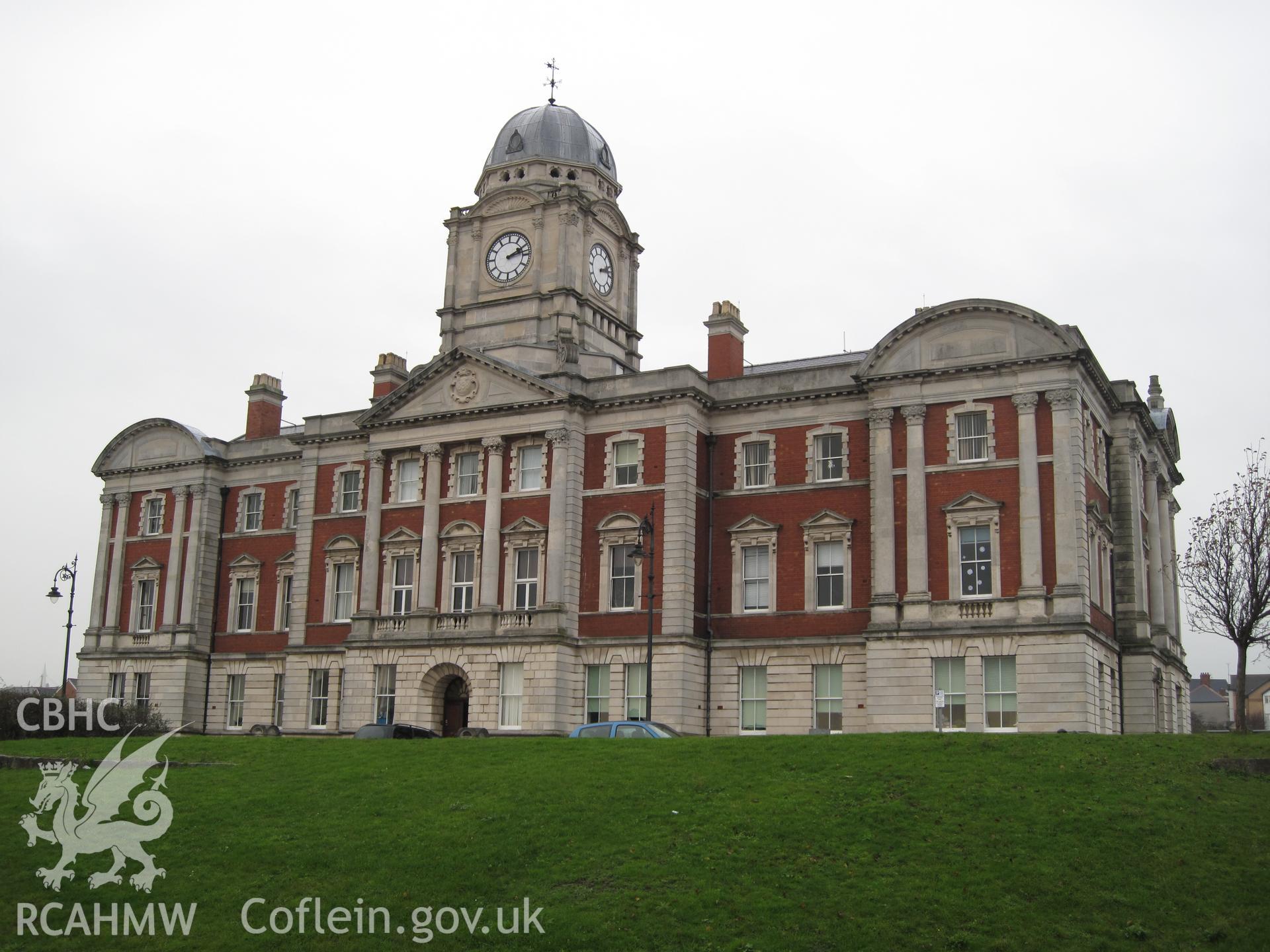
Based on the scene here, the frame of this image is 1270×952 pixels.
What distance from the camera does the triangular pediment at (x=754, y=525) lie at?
163ft

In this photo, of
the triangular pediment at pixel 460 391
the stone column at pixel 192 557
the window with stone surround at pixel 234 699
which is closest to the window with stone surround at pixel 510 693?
the triangular pediment at pixel 460 391

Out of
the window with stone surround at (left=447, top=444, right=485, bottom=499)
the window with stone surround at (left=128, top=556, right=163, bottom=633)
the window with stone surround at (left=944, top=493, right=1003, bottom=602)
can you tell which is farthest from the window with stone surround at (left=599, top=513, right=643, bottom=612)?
the window with stone surround at (left=128, top=556, right=163, bottom=633)

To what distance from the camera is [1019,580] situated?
4425 centimetres

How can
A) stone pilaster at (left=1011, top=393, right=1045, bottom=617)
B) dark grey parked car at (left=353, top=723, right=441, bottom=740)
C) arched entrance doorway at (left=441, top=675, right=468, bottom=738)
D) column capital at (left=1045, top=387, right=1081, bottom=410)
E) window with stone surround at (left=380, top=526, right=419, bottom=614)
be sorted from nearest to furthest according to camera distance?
dark grey parked car at (left=353, top=723, right=441, bottom=740)
stone pilaster at (left=1011, top=393, right=1045, bottom=617)
column capital at (left=1045, top=387, right=1081, bottom=410)
arched entrance doorway at (left=441, top=675, right=468, bottom=738)
window with stone surround at (left=380, top=526, right=419, bottom=614)

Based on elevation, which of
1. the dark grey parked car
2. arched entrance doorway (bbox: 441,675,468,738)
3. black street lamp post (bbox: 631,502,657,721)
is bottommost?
the dark grey parked car

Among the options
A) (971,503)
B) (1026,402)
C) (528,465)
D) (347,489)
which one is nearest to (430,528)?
(528,465)

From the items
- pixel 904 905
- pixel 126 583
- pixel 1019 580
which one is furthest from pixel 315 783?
pixel 126 583

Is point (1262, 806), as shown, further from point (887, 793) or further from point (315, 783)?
point (315, 783)

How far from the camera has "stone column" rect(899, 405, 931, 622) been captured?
148 ft

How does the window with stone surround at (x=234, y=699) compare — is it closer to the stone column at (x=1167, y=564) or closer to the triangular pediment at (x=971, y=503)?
the triangular pediment at (x=971, y=503)

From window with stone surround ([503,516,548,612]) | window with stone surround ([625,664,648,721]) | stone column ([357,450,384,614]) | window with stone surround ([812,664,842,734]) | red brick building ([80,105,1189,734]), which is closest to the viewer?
red brick building ([80,105,1189,734])

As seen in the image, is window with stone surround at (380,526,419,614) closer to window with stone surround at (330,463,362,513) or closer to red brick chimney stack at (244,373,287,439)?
window with stone surround at (330,463,362,513)

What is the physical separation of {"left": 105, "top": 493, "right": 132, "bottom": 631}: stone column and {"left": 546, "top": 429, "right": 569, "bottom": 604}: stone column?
26.0 metres

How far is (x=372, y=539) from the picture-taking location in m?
54.9
